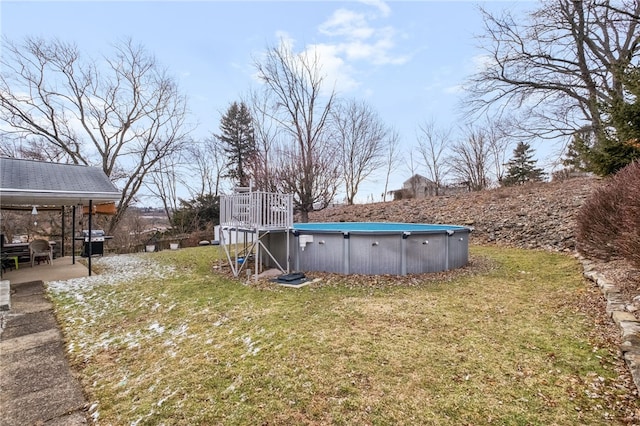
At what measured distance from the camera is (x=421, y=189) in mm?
23906

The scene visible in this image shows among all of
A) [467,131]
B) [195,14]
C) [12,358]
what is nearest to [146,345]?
[12,358]

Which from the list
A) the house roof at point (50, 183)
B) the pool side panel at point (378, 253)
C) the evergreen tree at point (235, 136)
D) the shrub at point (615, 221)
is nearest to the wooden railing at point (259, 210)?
the pool side panel at point (378, 253)

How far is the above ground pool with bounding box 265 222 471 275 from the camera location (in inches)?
253

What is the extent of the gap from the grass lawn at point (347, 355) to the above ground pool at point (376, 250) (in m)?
0.76

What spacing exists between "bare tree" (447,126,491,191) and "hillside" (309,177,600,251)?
7.72 metres

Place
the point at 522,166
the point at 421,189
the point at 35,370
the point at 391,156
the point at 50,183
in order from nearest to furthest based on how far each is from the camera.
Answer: the point at 35,370 < the point at 50,183 < the point at 522,166 < the point at 421,189 < the point at 391,156

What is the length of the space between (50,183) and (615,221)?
1103 cm

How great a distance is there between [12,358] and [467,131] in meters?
26.0

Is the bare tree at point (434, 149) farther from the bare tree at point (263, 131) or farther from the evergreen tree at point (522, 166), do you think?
the bare tree at point (263, 131)

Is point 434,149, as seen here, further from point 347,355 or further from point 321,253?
point 347,355

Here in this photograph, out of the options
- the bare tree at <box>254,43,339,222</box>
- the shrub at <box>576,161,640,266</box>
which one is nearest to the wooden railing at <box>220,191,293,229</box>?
the shrub at <box>576,161,640,266</box>

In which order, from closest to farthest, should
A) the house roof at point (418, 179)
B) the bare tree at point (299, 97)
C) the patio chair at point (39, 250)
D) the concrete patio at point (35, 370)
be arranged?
the concrete patio at point (35, 370)
the patio chair at point (39, 250)
the bare tree at point (299, 97)
the house roof at point (418, 179)

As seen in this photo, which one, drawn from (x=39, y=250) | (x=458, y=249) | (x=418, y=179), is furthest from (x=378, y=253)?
(x=418, y=179)

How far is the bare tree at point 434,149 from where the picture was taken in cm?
2472
